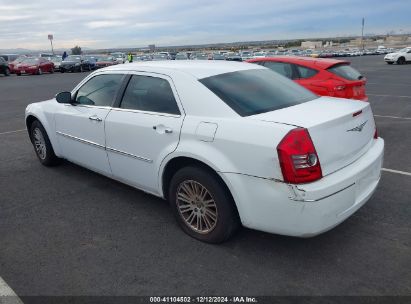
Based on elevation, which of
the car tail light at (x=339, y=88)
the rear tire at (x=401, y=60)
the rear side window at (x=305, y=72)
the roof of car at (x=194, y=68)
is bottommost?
the rear tire at (x=401, y=60)

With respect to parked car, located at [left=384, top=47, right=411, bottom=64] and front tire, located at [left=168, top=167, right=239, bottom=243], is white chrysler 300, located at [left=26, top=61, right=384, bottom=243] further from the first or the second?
parked car, located at [left=384, top=47, right=411, bottom=64]

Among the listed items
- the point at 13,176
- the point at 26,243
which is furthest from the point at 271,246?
the point at 13,176

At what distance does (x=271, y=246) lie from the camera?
352cm

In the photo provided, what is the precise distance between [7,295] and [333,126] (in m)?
2.89

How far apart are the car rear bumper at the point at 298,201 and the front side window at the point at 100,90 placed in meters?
1.94

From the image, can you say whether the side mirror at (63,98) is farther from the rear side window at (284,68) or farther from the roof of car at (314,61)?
the roof of car at (314,61)

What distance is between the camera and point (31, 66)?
30844 millimetres

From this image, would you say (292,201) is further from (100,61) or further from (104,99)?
(100,61)

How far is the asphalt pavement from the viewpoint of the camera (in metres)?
2.97

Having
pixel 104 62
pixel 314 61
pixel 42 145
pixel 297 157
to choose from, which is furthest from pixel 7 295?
pixel 104 62

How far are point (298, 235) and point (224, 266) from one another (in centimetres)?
68

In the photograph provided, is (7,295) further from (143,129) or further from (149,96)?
(149,96)

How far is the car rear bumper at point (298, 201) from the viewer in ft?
9.52

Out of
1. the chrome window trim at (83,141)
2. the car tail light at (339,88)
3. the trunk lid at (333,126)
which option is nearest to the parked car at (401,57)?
the car tail light at (339,88)
